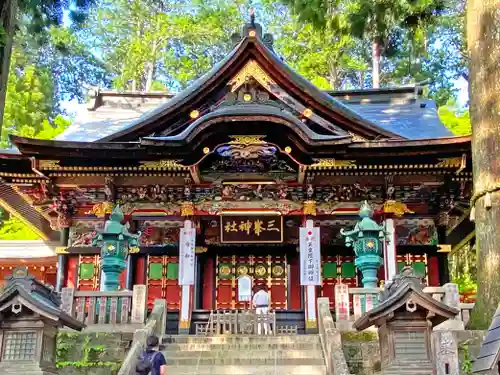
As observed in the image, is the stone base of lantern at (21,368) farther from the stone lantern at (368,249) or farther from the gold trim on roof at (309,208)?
the gold trim on roof at (309,208)

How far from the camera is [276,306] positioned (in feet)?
47.1

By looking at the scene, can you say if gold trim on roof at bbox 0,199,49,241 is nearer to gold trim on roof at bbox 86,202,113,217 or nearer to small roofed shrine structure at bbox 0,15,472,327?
small roofed shrine structure at bbox 0,15,472,327

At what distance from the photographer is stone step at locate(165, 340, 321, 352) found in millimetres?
9587

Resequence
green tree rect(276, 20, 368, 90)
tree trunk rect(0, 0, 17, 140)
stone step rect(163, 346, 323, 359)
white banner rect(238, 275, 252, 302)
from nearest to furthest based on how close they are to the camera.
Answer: tree trunk rect(0, 0, 17, 140), stone step rect(163, 346, 323, 359), white banner rect(238, 275, 252, 302), green tree rect(276, 20, 368, 90)

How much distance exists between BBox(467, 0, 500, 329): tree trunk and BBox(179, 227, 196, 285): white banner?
19.8 feet

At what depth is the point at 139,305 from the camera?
9.95 m

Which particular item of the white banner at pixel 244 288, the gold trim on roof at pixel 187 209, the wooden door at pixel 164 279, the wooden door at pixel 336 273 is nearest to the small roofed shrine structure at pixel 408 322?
the gold trim on roof at pixel 187 209

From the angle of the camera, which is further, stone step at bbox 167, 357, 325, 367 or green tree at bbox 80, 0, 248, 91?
green tree at bbox 80, 0, 248, 91

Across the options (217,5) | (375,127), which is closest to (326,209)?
(375,127)

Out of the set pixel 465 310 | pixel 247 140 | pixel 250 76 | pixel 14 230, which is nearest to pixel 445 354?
pixel 465 310

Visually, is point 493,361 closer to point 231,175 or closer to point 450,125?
point 231,175

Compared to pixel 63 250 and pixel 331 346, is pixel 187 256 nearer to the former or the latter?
pixel 63 250

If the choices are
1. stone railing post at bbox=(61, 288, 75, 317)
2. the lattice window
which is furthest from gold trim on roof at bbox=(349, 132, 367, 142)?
the lattice window

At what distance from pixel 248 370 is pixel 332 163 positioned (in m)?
5.32
